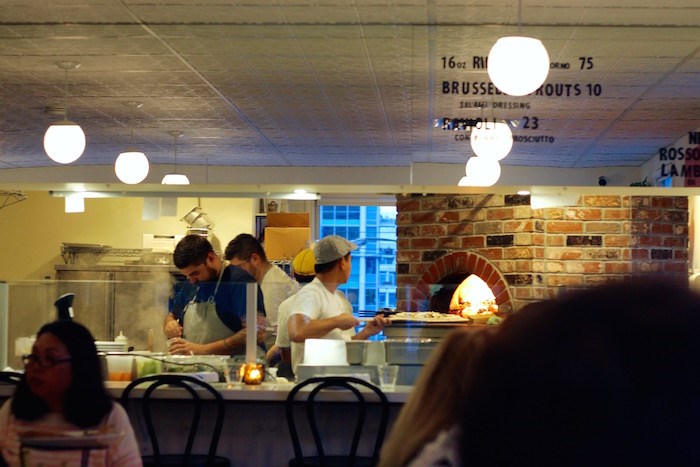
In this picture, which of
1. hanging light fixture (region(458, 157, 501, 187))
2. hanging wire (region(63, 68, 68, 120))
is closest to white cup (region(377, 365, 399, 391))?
hanging light fixture (region(458, 157, 501, 187))

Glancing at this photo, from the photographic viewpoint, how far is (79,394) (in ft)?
10.4

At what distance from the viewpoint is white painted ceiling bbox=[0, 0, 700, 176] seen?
6.32 metres

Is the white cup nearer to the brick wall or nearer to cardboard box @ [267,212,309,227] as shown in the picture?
the brick wall

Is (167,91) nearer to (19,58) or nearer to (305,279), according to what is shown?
(19,58)

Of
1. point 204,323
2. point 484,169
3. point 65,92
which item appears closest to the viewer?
point 204,323

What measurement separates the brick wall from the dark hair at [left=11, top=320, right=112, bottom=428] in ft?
12.7

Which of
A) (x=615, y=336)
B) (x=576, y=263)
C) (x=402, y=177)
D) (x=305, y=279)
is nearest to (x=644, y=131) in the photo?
(x=576, y=263)

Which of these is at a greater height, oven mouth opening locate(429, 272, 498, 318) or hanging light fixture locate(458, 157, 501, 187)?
hanging light fixture locate(458, 157, 501, 187)

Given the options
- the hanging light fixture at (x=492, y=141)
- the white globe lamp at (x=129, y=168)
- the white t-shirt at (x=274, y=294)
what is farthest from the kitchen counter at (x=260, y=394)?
the white globe lamp at (x=129, y=168)

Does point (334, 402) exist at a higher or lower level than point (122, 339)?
lower

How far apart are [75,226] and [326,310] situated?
2714 millimetres

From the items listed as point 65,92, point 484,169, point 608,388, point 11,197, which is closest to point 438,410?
point 608,388

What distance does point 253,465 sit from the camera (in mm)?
4762

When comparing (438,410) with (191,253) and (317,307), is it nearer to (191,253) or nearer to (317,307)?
(317,307)
